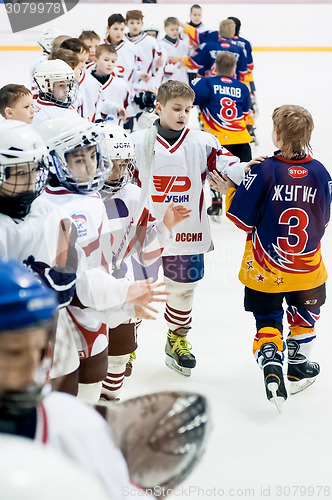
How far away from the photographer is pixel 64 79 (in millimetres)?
3701

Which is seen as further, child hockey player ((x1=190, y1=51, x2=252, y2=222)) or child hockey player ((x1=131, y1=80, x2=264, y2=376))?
child hockey player ((x1=190, y1=51, x2=252, y2=222))

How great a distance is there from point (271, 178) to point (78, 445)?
185 centimetres

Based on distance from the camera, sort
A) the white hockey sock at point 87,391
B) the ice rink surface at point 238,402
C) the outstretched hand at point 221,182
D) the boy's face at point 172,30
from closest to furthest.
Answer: the white hockey sock at point 87,391, the ice rink surface at point 238,402, the outstretched hand at point 221,182, the boy's face at point 172,30

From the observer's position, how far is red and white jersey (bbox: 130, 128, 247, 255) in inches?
A: 124

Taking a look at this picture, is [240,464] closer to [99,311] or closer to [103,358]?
[103,358]

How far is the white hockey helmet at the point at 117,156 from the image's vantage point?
2410mm

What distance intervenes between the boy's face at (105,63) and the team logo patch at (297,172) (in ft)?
10.5

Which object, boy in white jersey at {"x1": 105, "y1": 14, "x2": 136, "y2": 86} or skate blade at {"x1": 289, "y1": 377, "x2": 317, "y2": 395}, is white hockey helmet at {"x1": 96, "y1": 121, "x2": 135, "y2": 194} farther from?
boy in white jersey at {"x1": 105, "y1": 14, "x2": 136, "y2": 86}

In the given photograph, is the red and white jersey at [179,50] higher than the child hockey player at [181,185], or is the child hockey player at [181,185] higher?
the child hockey player at [181,185]

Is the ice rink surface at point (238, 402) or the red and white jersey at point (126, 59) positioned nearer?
the ice rink surface at point (238, 402)

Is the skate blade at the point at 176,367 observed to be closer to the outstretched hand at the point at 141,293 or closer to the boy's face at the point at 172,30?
the outstretched hand at the point at 141,293

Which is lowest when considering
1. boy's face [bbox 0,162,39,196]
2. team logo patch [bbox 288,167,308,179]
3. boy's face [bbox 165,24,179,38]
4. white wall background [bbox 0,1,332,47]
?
white wall background [bbox 0,1,332,47]

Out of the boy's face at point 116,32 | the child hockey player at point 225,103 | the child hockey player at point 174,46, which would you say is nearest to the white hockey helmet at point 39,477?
the child hockey player at point 225,103

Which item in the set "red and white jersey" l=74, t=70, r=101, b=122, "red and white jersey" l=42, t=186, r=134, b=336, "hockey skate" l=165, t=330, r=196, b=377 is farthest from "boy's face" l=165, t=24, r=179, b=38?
"red and white jersey" l=42, t=186, r=134, b=336
